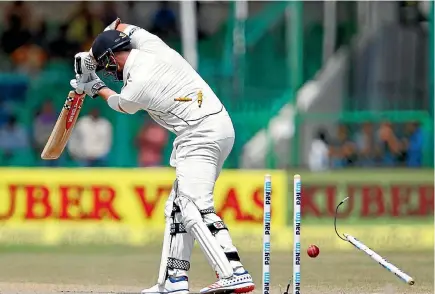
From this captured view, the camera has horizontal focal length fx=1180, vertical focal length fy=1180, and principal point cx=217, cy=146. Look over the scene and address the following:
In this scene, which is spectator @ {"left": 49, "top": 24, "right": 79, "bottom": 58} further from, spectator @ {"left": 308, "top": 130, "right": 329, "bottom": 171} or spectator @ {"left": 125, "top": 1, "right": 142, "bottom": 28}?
spectator @ {"left": 308, "top": 130, "right": 329, "bottom": 171}

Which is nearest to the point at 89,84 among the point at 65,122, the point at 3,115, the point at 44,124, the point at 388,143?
the point at 65,122

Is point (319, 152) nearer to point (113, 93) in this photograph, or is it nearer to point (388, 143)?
point (388, 143)

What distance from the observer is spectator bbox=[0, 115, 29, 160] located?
1588cm

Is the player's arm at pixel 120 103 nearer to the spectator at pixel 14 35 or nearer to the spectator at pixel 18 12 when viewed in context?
the spectator at pixel 14 35

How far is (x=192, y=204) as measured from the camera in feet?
24.7

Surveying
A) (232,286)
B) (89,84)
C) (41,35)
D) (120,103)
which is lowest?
(232,286)

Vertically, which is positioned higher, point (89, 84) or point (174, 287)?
point (89, 84)

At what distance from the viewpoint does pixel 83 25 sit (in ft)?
56.2

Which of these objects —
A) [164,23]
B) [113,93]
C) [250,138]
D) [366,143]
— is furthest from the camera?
[164,23]

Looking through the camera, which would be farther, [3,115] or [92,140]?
[3,115]

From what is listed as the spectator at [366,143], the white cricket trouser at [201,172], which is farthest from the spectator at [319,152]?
the white cricket trouser at [201,172]

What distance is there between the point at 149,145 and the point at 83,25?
8.60 ft

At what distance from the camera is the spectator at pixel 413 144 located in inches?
611

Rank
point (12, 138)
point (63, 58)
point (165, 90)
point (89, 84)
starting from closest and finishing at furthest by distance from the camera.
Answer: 1. point (165, 90)
2. point (89, 84)
3. point (12, 138)
4. point (63, 58)
